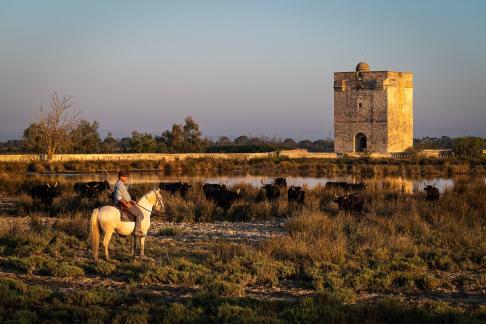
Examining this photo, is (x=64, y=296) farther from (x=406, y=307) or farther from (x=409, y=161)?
(x=409, y=161)

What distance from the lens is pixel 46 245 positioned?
10852 millimetres

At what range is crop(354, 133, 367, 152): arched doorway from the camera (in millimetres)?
45250

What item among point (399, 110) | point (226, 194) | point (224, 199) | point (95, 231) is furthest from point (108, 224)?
point (399, 110)

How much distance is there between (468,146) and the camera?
44.3 metres

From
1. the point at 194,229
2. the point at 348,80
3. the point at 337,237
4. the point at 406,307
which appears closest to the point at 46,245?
the point at 194,229

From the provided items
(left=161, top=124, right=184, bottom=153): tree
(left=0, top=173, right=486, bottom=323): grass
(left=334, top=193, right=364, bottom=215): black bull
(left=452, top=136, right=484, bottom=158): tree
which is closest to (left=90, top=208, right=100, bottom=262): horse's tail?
(left=0, top=173, right=486, bottom=323): grass

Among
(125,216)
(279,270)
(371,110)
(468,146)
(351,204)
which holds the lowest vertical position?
(279,270)

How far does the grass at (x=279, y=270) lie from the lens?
23.3 ft

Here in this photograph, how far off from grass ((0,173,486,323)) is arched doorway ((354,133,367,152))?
30787 mm

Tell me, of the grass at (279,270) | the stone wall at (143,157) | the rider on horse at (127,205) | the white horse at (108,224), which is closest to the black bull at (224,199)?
the grass at (279,270)

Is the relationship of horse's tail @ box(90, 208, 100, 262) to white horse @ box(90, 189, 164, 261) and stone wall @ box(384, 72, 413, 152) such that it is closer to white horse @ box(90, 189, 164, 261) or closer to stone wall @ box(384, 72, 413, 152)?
white horse @ box(90, 189, 164, 261)

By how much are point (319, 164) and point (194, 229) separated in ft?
83.3

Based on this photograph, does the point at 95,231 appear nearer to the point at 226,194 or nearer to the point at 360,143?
the point at 226,194

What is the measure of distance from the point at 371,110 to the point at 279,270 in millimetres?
35952
